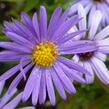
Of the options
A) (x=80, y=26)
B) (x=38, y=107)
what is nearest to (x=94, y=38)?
(x=80, y=26)

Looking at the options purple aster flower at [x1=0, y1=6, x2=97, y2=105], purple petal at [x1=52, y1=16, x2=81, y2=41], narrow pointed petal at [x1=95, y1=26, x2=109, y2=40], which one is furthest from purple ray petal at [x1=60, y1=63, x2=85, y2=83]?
narrow pointed petal at [x1=95, y1=26, x2=109, y2=40]

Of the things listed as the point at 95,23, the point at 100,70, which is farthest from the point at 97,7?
the point at 100,70

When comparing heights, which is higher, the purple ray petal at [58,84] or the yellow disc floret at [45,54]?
the yellow disc floret at [45,54]

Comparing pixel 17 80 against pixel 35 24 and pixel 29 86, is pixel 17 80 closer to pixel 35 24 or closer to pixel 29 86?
pixel 29 86

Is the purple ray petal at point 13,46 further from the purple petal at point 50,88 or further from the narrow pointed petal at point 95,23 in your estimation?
the narrow pointed petal at point 95,23

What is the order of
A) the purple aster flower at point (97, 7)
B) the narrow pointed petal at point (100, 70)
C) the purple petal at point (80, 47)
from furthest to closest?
the purple aster flower at point (97, 7), the narrow pointed petal at point (100, 70), the purple petal at point (80, 47)

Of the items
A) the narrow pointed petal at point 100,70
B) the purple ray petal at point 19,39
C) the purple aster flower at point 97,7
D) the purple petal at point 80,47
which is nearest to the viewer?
the purple ray petal at point 19,39

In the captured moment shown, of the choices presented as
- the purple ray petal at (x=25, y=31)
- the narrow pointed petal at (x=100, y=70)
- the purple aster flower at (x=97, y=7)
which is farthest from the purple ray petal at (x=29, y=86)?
the purple aster flower at (x=97, y=7)
